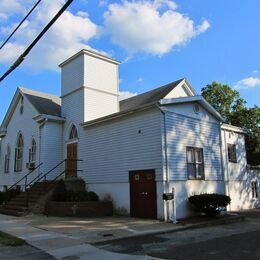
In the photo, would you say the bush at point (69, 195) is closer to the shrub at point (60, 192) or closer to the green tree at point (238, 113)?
the shrub at point (60, 192)

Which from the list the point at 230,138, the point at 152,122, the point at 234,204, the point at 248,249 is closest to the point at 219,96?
the point at 230,138

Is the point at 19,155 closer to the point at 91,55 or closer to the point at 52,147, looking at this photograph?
the point at 52,147

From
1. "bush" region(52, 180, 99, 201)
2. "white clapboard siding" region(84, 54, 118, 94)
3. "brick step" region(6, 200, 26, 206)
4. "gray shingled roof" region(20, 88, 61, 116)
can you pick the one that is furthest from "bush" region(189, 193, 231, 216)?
"gray shingled roof" region(20, 88, 61, 116)

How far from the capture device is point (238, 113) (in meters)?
31.5

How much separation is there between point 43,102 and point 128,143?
10.4 metres

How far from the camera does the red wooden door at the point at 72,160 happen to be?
67.4 ft

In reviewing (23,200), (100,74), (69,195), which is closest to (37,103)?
(100,74)

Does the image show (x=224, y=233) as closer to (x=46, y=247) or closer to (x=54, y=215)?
(x=46, y=247)

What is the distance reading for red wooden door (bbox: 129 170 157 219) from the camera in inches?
599

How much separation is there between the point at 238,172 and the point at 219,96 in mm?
15314

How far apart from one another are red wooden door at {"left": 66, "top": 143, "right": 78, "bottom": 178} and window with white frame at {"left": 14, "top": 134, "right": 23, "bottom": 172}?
5208 millimetres

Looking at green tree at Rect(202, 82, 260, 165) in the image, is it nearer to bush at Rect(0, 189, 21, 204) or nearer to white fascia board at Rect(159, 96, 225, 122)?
white fascia board at Rect(159, 96, 225, 122)

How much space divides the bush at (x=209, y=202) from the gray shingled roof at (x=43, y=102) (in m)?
12.2

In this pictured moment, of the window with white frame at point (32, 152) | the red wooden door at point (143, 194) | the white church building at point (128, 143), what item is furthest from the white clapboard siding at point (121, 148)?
the window with white frame at point (32, 152)
